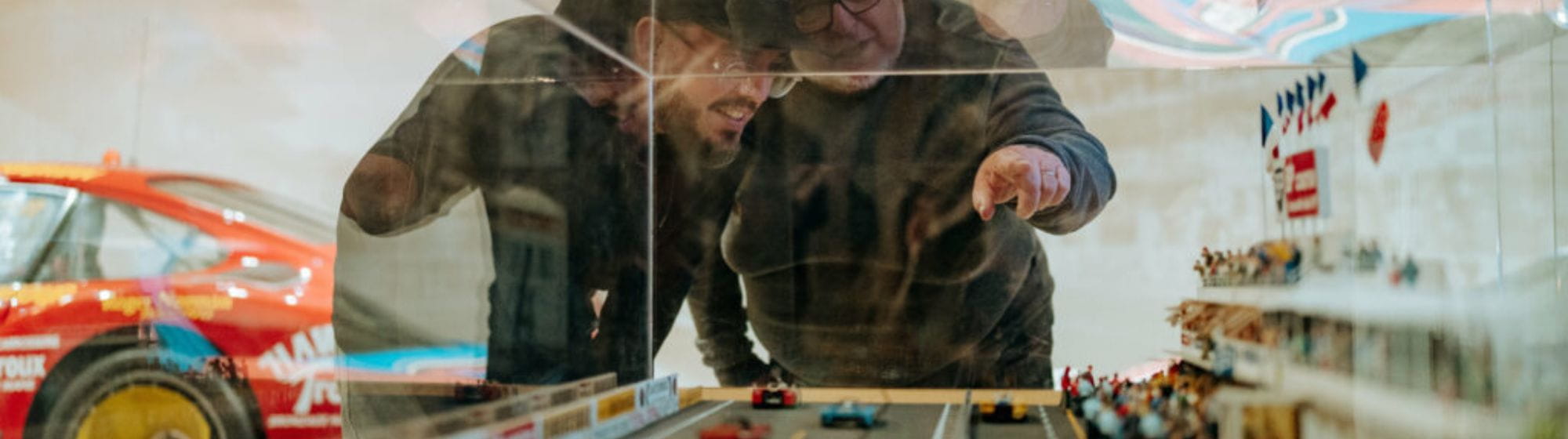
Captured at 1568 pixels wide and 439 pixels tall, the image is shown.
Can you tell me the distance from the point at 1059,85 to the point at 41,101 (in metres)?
5.43

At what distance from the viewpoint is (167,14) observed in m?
2.70

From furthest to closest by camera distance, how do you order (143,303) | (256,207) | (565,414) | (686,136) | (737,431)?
(686,136)
(737,431)
(565,414)
(256,207)
(143,303)

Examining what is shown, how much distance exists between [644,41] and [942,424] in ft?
8.67

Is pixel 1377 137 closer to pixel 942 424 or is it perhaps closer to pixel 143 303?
pixel 942 424

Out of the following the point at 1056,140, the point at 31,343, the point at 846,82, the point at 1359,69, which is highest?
the point at 846,82

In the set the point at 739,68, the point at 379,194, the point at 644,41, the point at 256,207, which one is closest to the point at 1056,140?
the point at 739,68

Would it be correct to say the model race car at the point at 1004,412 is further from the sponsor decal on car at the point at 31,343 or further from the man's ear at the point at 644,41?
the sponsor decal on car at the point at 31,343

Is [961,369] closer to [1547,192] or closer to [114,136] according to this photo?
[1547,192]

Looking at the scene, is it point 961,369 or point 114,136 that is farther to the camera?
point 961,369

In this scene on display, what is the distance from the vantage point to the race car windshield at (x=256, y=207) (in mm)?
2717

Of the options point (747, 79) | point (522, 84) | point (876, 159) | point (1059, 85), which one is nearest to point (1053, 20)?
point (1059, 85)

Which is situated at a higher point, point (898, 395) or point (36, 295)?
point (36, 295)

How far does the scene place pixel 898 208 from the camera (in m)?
7.14

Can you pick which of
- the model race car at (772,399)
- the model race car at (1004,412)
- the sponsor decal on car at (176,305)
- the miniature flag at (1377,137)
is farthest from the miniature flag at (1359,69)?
the sponsor decal on car at (176,305)
